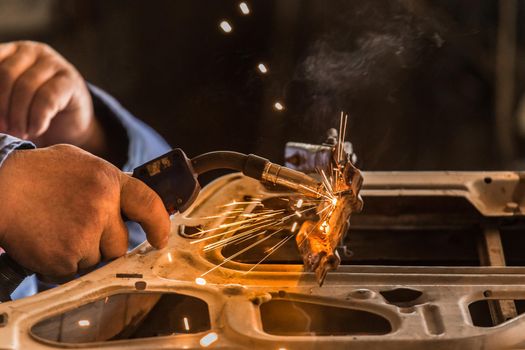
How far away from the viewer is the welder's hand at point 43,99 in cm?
417

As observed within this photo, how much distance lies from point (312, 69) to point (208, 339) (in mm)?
3831

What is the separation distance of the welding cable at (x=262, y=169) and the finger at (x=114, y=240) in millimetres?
295

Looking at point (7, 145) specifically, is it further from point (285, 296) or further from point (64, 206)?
point (285, 296)

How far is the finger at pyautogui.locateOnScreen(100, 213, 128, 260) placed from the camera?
2176 millimetres

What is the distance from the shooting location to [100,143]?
441 cm

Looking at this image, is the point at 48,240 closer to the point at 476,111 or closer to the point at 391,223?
the point at 391,223

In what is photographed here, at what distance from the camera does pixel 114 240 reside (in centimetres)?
221

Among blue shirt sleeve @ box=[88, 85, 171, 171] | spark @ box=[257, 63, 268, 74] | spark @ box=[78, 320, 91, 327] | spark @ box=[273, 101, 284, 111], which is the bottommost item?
spark @ box=[78, 320, 91, 327]

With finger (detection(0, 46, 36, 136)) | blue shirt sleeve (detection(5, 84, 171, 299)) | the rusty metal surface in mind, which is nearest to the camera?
the rusty metal surface

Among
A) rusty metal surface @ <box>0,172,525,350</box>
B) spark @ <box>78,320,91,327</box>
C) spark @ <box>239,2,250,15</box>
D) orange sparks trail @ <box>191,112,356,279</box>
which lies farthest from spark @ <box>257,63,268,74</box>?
spark @ <box>78,320,91,327</box>

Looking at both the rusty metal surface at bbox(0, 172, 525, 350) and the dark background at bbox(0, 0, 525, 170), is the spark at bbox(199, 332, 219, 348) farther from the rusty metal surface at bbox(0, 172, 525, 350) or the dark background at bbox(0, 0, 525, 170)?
the dark background at bbox(0, 0, 525, 170)

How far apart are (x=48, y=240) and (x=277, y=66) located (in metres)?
3.30

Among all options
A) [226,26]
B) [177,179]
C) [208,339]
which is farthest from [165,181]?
[226,26]

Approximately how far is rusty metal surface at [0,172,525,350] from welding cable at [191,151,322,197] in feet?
0.80
